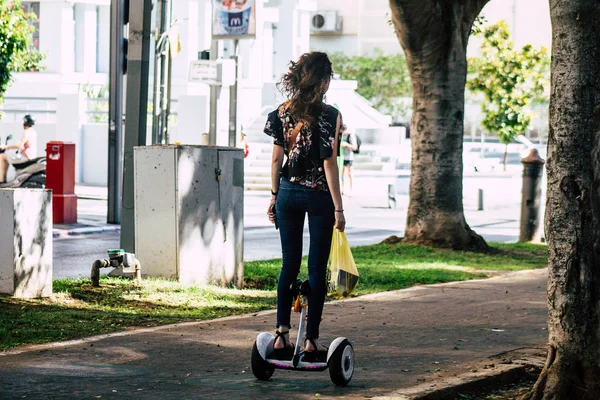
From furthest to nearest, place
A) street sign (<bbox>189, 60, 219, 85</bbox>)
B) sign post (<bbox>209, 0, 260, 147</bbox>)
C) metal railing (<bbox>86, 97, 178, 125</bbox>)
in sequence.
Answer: metal railing (<bbox>86, 97, 178, 125</bbox>) → street sign (<bbox>189, 60, 219, 85</bbox>) → sign post (<bbox>209, 0, 260, 147</bbox>)

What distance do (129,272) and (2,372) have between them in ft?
13.0

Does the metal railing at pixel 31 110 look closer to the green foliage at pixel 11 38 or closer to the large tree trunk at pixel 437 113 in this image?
the green foliage at pixel 11 38

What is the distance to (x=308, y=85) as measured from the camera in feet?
22.0

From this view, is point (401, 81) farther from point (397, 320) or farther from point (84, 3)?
point (397, 320)

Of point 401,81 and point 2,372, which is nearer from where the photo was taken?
point 2,372

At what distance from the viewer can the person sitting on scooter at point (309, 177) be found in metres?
6.68

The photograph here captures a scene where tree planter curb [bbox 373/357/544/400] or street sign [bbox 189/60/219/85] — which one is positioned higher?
street sign [bbox 189/60/219/85]

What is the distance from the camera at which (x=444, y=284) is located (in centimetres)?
1208

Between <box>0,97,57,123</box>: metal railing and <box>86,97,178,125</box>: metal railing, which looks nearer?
<box>86,97,178,125</box>: metal railing

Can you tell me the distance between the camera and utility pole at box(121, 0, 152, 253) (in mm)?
12039

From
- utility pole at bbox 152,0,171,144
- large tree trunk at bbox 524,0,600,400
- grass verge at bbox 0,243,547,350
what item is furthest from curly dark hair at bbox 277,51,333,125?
utility pole at bbox 152,0,171,144

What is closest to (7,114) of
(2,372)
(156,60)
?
(156,60)

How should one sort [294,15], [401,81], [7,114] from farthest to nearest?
[401,81], [294,15], [7,114]

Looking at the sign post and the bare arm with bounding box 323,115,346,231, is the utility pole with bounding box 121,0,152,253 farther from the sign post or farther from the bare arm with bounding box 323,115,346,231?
the sign post
